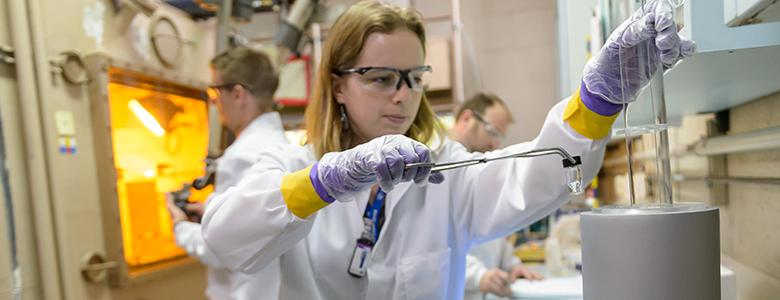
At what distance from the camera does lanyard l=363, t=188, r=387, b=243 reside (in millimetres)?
1104

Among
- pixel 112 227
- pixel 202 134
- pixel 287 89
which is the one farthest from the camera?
pixel 287 89

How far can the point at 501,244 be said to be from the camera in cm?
217

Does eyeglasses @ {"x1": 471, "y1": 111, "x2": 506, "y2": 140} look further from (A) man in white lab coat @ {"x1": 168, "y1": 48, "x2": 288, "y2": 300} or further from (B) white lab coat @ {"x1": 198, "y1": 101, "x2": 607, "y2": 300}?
(B) white lab coat @ {"x1": 198, "y1": 101, "x2": 607, "y2": 300}

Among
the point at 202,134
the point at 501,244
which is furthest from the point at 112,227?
the point at 501,244

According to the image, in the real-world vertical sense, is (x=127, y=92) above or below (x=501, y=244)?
above

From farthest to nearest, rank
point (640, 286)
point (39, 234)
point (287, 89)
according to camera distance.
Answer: point (287, 89) < point (39, 234) < point (640, 286)

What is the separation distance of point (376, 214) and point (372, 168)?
330 mm

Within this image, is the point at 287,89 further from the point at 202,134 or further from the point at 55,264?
the point at 55,264

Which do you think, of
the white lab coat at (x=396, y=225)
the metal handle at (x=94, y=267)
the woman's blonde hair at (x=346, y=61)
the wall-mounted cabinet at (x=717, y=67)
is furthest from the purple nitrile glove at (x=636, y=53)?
the metal handle at (x=94, y=267)

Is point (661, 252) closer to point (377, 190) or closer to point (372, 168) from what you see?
point (372, 168)

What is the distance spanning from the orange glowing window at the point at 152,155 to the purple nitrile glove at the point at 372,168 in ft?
4.97

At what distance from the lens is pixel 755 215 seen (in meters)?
1.21

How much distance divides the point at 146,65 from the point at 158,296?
38.5 inches

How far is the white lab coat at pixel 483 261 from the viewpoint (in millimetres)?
1723
